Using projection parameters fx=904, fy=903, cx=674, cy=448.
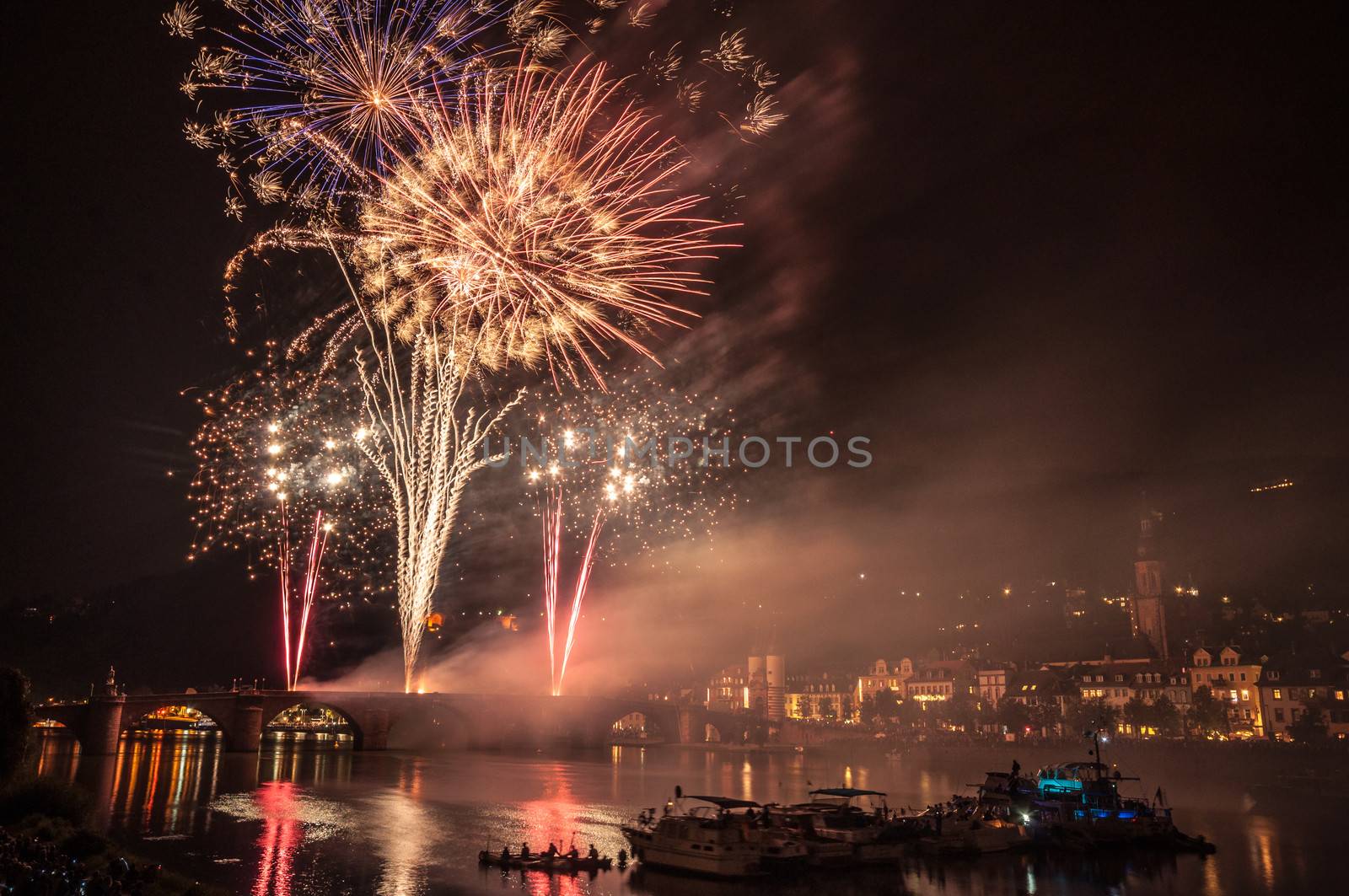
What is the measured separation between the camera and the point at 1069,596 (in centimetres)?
18212

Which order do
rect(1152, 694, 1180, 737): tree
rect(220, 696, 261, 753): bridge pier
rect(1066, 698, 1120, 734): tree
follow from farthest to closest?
1. rect(1066, 698, 1120, 734): tree
2. rect(1152, 694, 1180, 737): tree
3. rect(220, 696, 261, 753): bridge pier

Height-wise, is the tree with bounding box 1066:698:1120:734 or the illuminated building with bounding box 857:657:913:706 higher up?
the illuminated building with bounding box 857:657:913:706

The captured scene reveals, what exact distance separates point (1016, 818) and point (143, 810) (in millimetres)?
37884

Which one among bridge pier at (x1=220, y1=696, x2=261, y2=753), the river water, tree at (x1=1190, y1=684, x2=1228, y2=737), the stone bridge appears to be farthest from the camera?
tree at (x1=1190, y1=684, x2=1228, y2=737)

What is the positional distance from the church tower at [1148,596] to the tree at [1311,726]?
175 ft

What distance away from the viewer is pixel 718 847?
2884 centimetres

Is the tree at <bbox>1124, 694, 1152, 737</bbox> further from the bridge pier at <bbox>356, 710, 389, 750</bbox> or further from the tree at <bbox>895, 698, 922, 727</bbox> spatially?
the bridge pier at <bbox>356, 710, 389, 750</bbox>

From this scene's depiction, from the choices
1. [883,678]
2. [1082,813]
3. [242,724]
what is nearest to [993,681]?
[883,678]

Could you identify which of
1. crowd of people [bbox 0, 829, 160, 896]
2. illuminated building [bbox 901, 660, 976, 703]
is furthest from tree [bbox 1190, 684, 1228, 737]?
crowd of people [bbox 0, 829, 160, 896]

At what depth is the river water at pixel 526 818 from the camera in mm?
28078

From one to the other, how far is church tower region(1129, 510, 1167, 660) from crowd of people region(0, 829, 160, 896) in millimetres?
144396

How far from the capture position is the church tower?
14212 centimetres

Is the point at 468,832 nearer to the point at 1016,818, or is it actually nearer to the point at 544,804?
the point at 544,804

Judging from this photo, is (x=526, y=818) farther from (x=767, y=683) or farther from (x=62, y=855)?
(x=767, y=683)
